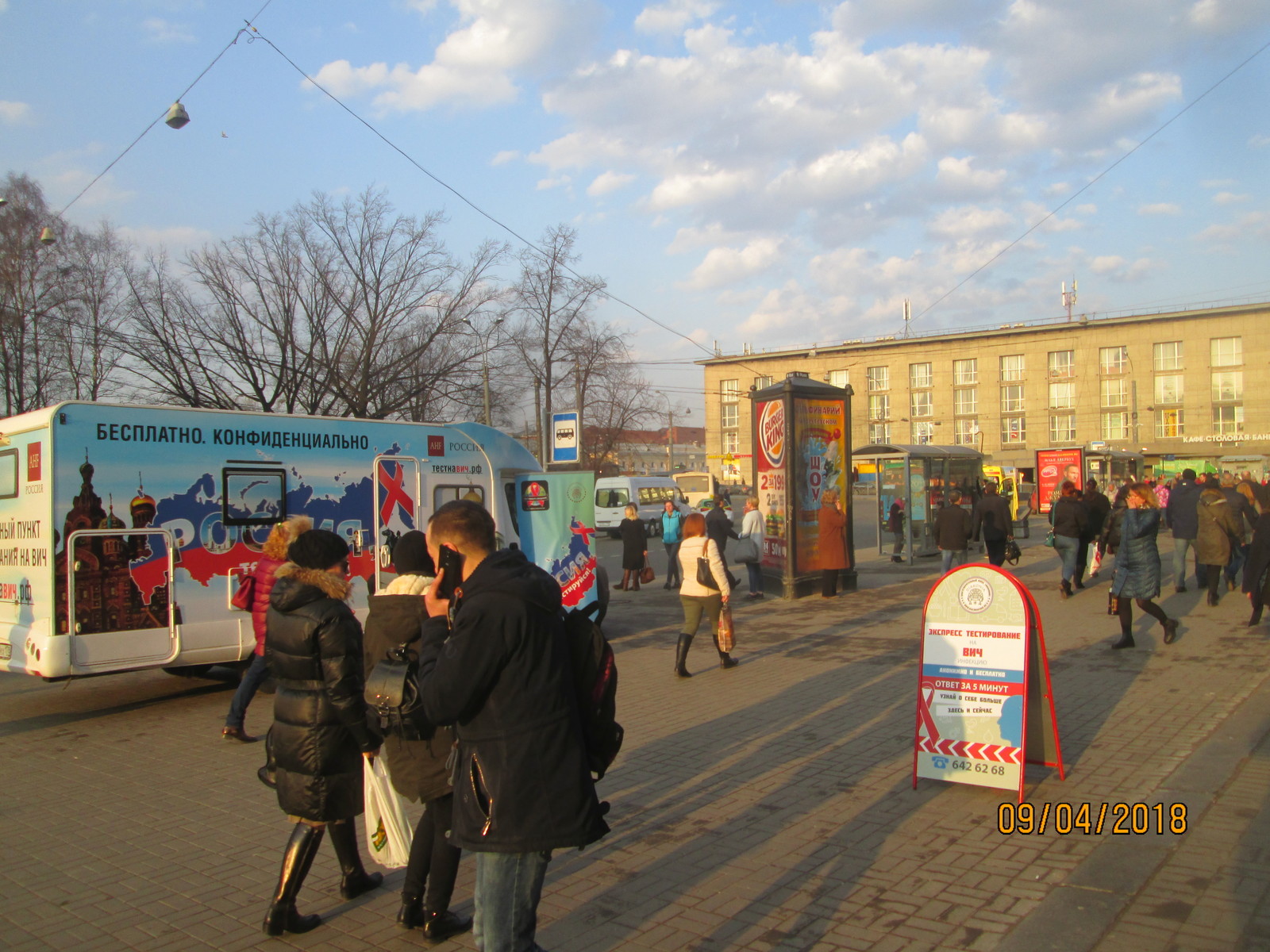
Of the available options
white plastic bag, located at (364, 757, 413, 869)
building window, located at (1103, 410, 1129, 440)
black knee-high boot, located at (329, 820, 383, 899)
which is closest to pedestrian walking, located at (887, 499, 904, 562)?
black knee-high boot, located at (329, 820, 383, 899)

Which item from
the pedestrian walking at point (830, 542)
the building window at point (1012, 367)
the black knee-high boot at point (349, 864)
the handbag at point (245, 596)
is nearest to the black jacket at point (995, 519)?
the pedestrian walking at point (830, 542)

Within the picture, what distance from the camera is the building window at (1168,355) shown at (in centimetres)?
7056

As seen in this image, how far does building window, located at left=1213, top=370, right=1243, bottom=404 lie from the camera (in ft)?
224

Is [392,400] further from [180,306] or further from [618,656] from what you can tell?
[618,656]

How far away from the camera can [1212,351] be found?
69.1 meters

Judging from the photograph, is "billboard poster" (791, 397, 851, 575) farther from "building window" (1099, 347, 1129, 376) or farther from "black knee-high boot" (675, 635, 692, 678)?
"building window" (1099, 347, 1129, 376)

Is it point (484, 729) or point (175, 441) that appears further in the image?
point (175, 441)

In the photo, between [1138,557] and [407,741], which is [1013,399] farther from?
[407,741]

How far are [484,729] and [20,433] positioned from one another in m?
7.41

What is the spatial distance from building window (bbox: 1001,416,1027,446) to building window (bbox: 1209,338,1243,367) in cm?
1388

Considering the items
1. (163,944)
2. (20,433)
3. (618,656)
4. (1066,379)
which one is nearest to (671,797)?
(163,944)

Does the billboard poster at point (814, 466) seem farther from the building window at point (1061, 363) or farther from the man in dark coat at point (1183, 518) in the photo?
the building window at point (1061, 363)

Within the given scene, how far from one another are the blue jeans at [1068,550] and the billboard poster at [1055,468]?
2157 centimetres

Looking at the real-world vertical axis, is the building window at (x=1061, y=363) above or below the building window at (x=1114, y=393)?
above
